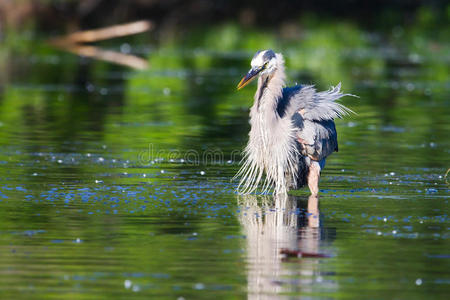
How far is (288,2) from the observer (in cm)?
4878

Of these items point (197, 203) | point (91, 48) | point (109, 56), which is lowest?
point (197, 203)

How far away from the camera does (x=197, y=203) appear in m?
10.3

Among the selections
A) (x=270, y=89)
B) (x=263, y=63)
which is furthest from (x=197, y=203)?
(x=263, y=63)

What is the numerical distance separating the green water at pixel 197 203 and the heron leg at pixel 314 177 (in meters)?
0.13

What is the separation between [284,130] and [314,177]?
619 mm

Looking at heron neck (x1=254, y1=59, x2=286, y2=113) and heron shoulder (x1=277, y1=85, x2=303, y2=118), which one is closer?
heron neck (x1=254, y1=59, x2=286, y2=113)

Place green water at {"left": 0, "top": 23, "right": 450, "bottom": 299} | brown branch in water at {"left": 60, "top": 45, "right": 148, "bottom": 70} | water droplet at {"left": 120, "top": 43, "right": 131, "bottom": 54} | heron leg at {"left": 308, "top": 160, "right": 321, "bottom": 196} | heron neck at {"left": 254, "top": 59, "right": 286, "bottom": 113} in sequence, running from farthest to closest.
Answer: water droplet at {"left": 120, "top": 43, "right": 131, "bottom": 54}, brown branch in water at {"left": 60, "top": 45, "right": 148, "bottom": 70}, heron neck at {"left": 254, "top": 59, "right": 286, "bottom": 113}, heron leg at {"left": 308, "top": 160, "right": 321, "bottom": 196}, green water at {"left": 0, "top": 23, "right": 450, "bottom": 299}

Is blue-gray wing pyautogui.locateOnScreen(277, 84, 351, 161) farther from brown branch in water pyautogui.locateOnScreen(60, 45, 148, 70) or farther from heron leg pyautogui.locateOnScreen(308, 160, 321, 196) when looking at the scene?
brown branch in water pyautogui.locateOnScreen(60, 45, 148, 70)

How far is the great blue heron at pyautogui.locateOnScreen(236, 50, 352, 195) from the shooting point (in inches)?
433

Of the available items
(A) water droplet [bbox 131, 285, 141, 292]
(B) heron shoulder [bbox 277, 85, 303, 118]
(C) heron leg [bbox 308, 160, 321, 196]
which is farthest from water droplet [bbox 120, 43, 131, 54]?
(A) water droplet [bbox 131, 285, 141, 292]

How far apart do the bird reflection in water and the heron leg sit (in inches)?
3.7

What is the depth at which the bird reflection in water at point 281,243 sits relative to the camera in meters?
7.09

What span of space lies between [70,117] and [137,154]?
4.84 m

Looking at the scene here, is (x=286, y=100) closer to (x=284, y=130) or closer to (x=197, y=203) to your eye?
(x=284, y=130)
